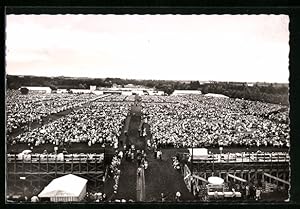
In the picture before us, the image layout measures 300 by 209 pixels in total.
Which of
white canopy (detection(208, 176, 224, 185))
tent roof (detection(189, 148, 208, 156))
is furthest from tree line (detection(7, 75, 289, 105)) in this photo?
white canopy (detection(208, 176, 224, 185))

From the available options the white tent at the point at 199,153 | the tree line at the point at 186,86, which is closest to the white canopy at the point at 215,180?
the white tent at the point at 199,153

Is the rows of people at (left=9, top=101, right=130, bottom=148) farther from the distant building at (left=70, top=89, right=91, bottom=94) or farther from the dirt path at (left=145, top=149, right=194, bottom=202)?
the dirt path at (left=145, top=149, right=194, bottom=202)

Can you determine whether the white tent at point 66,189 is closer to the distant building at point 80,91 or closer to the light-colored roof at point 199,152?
the distant building at point 80,91

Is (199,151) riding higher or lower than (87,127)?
lower

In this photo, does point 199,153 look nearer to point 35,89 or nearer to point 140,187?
point 140,187

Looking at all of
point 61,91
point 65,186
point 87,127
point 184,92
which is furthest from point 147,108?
point 65,186
